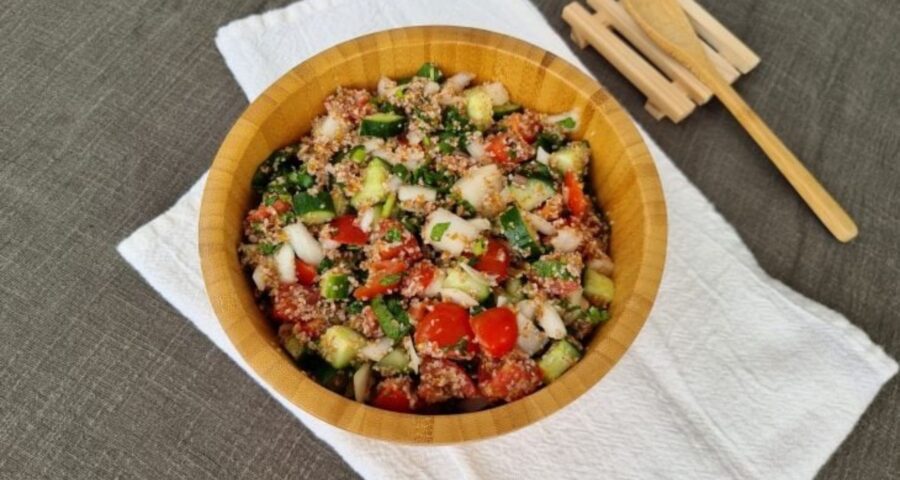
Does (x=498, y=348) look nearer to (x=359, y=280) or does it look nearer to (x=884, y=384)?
(x=359, y=280)

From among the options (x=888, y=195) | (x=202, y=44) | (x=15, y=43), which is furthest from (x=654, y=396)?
(x=15, y=43)

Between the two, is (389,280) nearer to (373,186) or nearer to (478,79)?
(373,186)

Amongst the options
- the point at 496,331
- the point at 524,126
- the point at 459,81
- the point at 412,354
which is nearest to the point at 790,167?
the point at 524,126

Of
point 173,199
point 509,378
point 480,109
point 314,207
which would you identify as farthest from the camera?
point 173,199

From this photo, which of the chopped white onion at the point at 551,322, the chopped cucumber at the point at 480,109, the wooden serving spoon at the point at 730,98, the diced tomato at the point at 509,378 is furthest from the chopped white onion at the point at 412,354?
the wooden serving spoon at the point at 730,98

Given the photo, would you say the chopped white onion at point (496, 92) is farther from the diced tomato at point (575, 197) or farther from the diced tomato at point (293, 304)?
the diced tomato at point (293, 304)

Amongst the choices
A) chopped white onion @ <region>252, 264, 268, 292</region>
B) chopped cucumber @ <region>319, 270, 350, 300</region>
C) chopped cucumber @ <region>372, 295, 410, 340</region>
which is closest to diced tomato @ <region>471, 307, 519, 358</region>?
chopped cucumber @ <region>372, 295, 410, 340</region>
